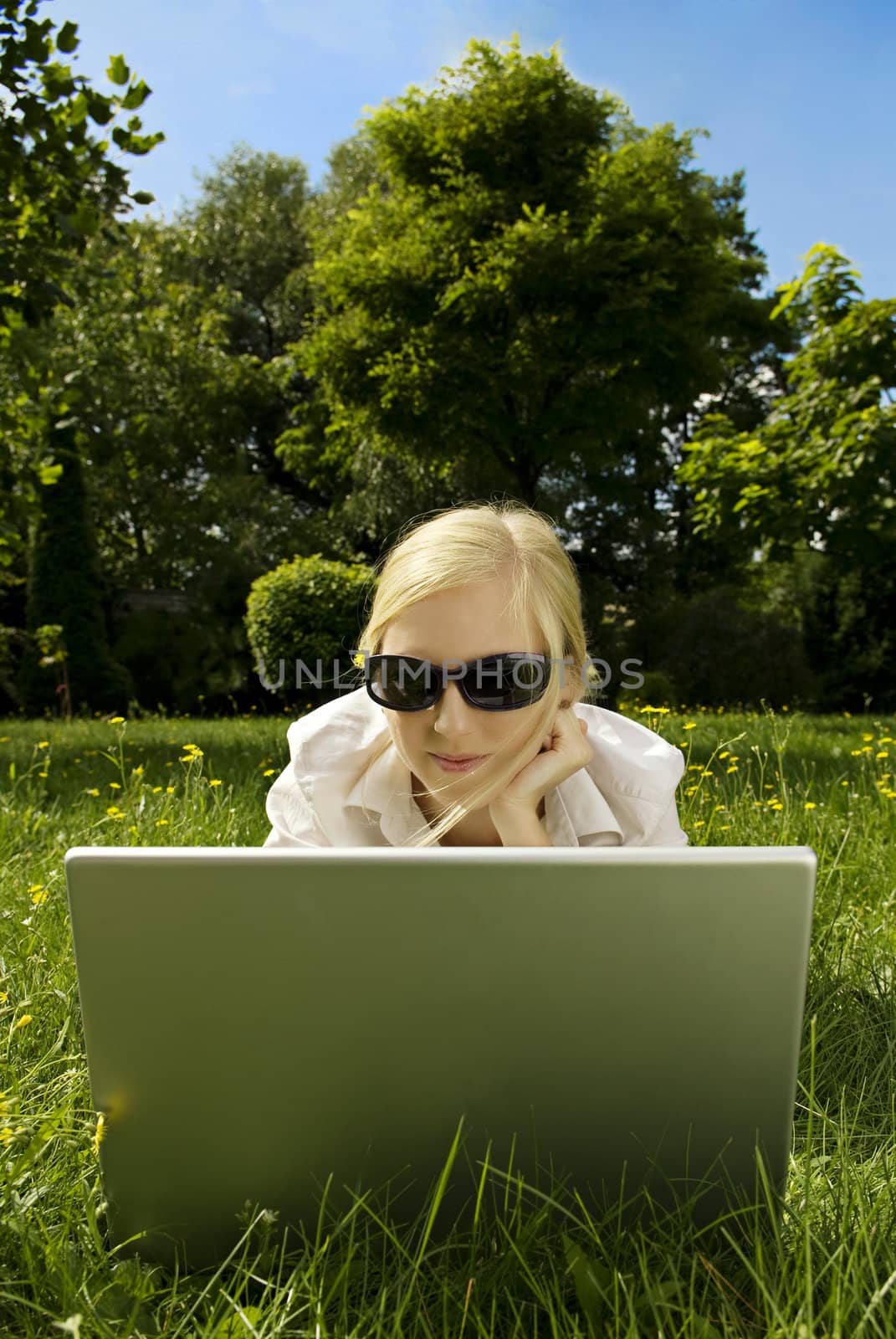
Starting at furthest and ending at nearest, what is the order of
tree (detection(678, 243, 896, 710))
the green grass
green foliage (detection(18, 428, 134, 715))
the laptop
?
green foliage (detection(18, 428, 134, 715)) → tree (detection(678, 243, 896, 710)) → the green grass → the laptop

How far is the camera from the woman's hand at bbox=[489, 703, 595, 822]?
178 cm

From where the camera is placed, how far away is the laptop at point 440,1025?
0.94m

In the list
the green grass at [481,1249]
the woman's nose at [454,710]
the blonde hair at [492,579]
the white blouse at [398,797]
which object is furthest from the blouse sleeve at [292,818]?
the green grass at [481,1249]

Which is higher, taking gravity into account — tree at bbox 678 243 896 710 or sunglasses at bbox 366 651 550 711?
tree at bbox 678 243 896 710

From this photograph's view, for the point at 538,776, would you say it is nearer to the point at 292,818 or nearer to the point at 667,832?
the point at 667,832

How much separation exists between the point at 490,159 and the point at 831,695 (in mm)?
9298

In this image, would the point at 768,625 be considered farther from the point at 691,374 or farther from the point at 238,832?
the point at 238,832

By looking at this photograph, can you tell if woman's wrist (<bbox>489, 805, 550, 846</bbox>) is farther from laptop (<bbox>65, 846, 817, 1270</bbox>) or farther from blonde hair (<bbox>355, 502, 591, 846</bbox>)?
laptop (<bbox>65, 846, 817, 1270</bbox>)

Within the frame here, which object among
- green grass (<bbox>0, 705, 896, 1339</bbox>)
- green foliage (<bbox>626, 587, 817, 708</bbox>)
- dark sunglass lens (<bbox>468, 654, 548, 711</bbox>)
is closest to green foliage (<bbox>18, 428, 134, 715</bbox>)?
green foliage (<bbox>626, 587, 817, 708</bbox>)

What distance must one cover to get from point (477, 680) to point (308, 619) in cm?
918

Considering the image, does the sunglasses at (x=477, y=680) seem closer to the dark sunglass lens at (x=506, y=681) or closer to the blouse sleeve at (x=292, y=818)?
the dark sunglass lens at (x=506, y=681)

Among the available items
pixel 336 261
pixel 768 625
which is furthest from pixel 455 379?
pixel 768 625

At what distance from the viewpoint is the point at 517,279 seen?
12742mm

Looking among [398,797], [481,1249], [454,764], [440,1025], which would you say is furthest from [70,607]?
[440,1025]
